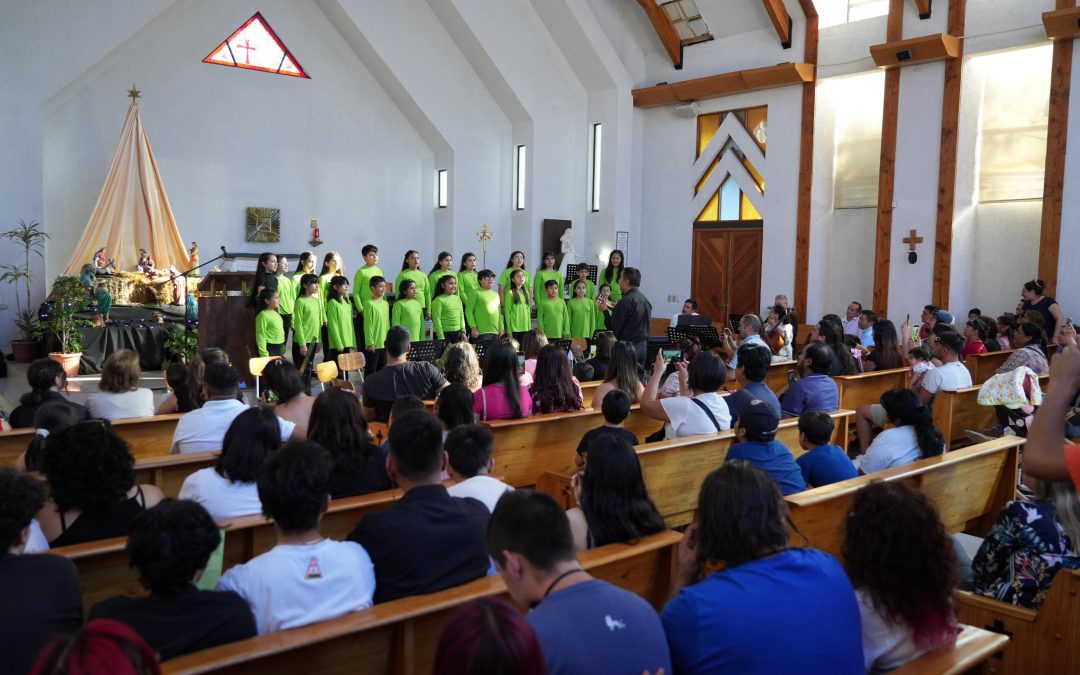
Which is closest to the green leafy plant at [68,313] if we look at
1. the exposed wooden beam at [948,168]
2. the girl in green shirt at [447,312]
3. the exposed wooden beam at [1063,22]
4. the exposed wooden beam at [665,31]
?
the girl in green shirt at [447,312]

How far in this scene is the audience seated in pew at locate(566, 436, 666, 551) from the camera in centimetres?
252

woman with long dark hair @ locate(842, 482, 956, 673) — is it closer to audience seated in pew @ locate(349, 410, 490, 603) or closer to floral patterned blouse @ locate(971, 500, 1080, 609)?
floral patterned blouse @ locate(971, 500, 1080, 609)

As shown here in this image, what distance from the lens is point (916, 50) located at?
10812 millimetres

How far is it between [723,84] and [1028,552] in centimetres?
1130

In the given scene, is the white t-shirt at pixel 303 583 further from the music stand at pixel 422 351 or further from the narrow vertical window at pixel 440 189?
the narrow vertical window at pixel 440 189

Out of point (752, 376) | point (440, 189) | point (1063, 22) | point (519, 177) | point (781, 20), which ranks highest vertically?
point (781, 20)

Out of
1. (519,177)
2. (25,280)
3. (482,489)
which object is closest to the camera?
(482,489)

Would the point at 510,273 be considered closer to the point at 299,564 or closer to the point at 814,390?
the point at 814,390

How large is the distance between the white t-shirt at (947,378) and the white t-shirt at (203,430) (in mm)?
4513

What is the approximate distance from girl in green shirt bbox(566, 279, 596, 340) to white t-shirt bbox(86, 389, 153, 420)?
19.6 feet

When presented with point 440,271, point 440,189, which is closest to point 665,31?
point 440,189

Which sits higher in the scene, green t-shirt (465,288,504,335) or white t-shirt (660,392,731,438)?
green t-shirt (465,288,504,335)

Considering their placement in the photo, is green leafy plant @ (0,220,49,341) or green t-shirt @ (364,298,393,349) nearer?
green t-shirt @ (364,298,393,349)

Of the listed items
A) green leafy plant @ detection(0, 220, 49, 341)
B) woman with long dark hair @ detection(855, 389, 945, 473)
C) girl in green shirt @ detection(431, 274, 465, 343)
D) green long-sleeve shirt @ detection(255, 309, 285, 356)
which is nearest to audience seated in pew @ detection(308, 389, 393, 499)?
→ woman with long dark hair @ detection(855, 389, 945, 473)
